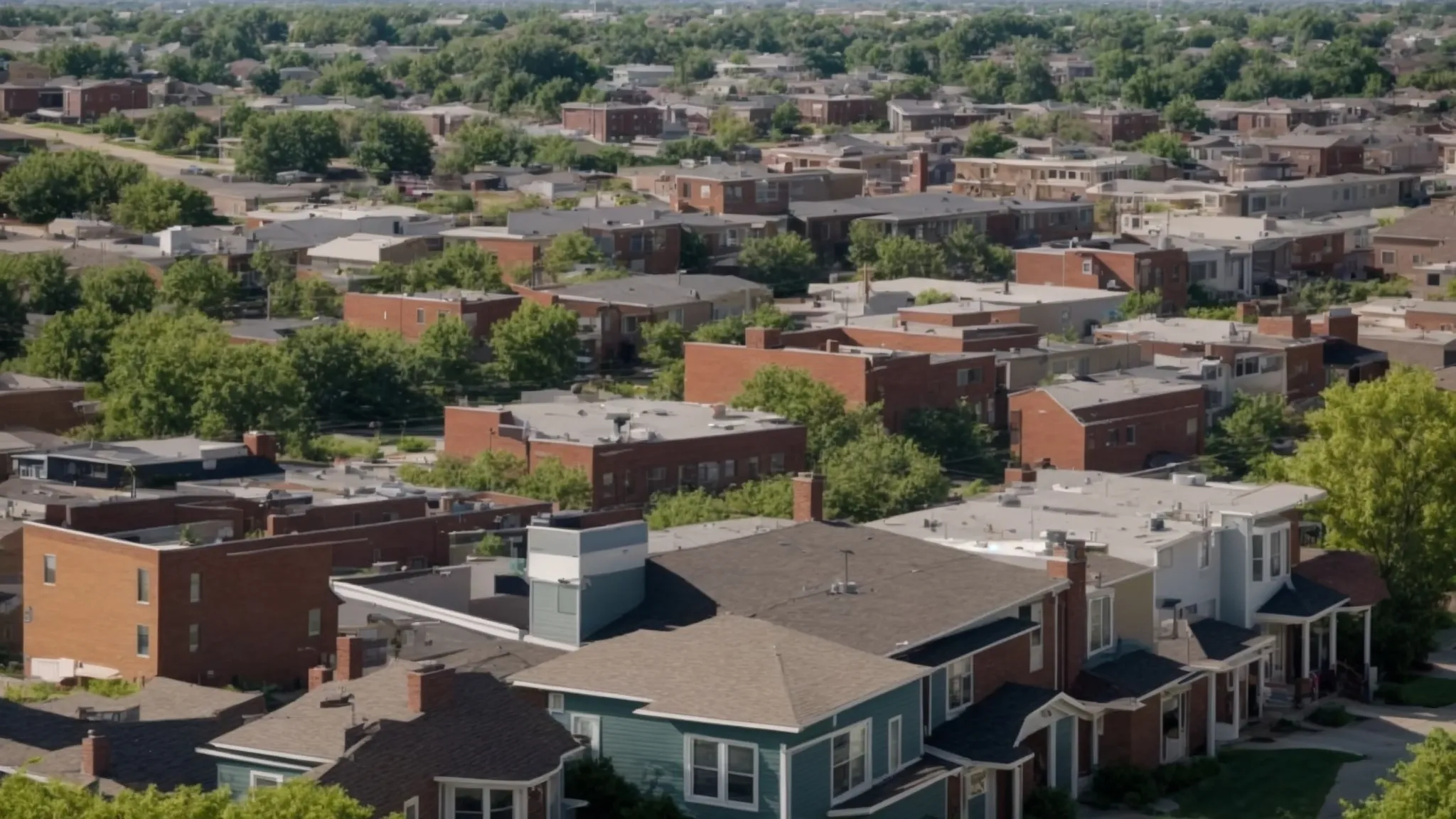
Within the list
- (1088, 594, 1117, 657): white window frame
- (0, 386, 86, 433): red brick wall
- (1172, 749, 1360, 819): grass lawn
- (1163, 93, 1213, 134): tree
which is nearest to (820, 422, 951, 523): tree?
(1088, 594, 1117, 657): white window frame

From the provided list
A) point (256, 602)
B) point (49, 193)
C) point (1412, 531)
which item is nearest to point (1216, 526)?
point (1412, 531)

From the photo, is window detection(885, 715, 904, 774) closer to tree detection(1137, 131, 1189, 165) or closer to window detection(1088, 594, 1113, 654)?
window detection(1088, 594, 1113, 654)

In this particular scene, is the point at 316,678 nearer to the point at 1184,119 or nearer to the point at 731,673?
the point at 731,673

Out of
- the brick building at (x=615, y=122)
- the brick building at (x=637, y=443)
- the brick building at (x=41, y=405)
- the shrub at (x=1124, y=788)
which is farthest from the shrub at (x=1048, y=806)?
the brick building at (x=615, y=122)

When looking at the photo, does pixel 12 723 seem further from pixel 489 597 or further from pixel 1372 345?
Result: pixel 1372 345

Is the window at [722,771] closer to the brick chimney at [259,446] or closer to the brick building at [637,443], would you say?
the brick chimney at [259,446]
